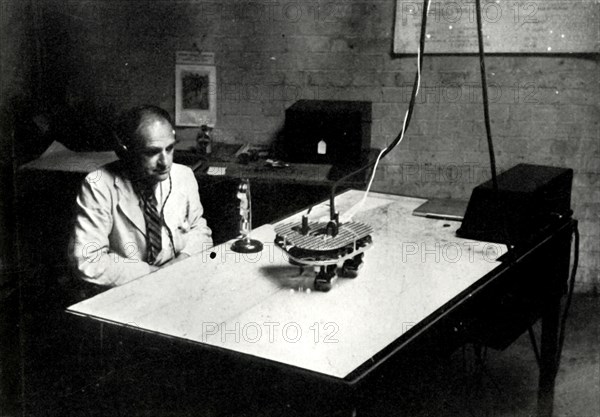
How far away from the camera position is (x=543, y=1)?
12.1 feet

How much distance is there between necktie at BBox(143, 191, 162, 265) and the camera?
8.53ft

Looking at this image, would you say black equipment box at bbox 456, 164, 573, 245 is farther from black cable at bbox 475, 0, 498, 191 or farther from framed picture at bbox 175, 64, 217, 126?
framed picture at bbox 175, 64, 217, 126

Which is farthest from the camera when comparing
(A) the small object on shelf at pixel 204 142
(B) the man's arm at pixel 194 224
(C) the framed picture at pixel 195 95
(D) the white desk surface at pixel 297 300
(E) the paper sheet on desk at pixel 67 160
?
(C) the framed picture at pixel 195 95

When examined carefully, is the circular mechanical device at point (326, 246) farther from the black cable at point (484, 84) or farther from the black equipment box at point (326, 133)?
the black equipment box at point (326, 133)

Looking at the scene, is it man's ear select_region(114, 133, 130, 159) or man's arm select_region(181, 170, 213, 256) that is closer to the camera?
man's ear select_region(114, 133, 130, 159)

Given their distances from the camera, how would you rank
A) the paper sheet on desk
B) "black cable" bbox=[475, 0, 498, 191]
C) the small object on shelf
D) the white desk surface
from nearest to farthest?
the white desk surface, "black cable" bbox=[475, 0, 498, 191], the paper sheet on desk, the small object on shelf

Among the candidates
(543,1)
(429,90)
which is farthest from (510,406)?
(543,1)

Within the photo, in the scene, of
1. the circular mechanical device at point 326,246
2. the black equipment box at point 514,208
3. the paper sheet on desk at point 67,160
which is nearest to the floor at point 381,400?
the circular mechanical device at point 326,246

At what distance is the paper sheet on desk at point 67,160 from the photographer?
3.59 m

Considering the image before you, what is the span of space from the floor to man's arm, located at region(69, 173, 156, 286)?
13.9 inches

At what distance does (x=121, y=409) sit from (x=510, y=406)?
1491 millimetres

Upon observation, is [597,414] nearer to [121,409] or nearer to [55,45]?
[121,409]

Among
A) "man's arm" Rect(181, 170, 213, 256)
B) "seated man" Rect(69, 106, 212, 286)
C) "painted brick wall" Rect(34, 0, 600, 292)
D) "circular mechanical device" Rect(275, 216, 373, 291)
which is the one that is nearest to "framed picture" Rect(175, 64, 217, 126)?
"painted brick wall" Rect(34, 0, 600, 292)

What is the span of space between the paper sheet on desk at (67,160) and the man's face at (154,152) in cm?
109
